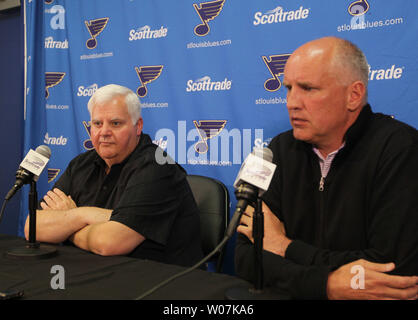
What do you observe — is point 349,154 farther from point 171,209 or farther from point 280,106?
point 280,106

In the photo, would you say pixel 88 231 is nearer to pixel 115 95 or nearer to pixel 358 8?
pixel 115 95

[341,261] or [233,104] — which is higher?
[233,104]

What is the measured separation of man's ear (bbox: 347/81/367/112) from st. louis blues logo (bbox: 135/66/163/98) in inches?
83.0

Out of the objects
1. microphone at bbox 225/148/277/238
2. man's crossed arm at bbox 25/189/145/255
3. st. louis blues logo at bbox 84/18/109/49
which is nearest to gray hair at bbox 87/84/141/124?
man's crossed arm at bbox 25/189/145/255

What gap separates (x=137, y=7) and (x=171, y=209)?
227cm

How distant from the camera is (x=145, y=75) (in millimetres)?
3508

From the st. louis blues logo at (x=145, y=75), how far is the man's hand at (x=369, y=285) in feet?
8.51

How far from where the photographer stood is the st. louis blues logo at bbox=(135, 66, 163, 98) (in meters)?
3.45

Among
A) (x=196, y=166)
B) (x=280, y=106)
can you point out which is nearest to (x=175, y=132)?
(x=196, y=166)

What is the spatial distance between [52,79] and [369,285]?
12.3 ft

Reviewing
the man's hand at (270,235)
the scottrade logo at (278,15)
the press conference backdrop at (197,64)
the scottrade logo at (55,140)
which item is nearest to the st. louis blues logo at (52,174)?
the press conference backdrop at (197,64)

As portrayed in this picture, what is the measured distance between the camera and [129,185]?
207cm

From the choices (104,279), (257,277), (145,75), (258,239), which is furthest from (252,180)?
(145,75)

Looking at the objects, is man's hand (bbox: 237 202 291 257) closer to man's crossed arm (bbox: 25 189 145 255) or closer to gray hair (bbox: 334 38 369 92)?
man's crossed arm (bbox: 25 189 145 255)
